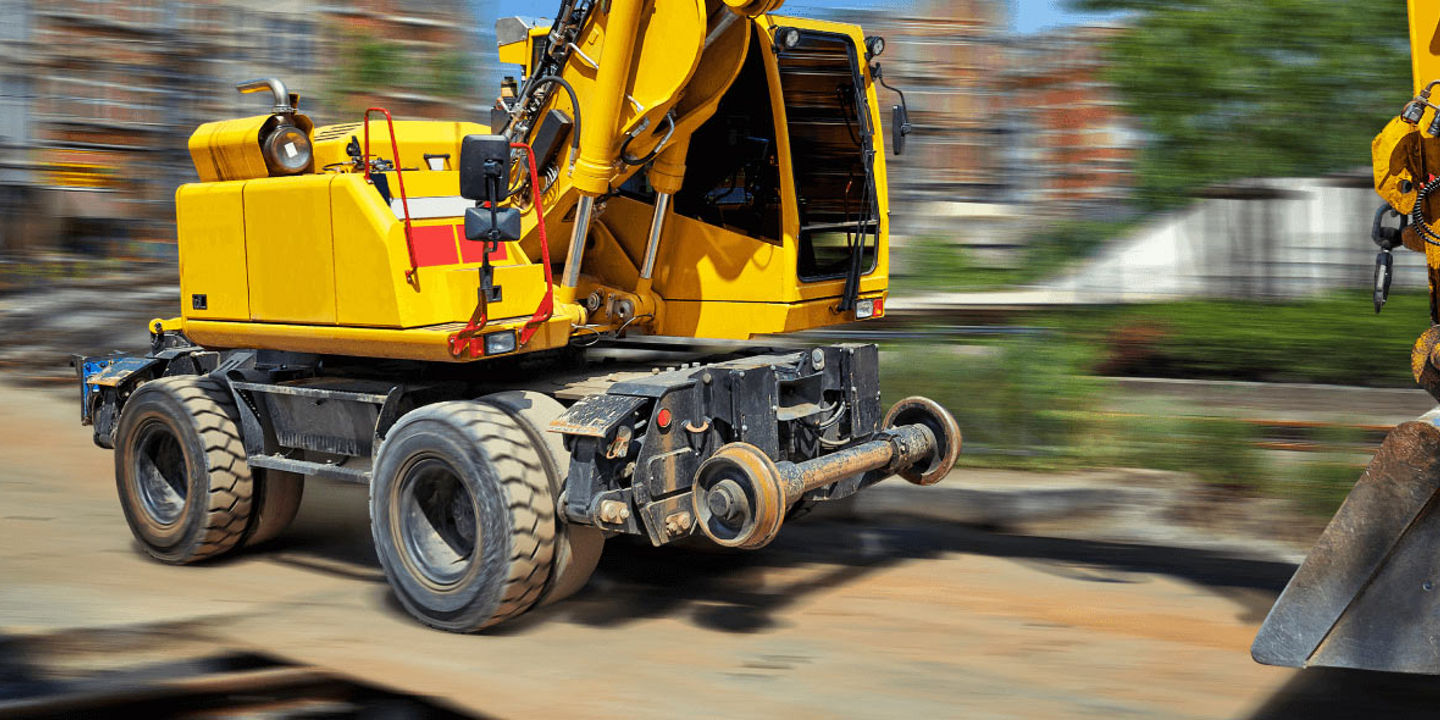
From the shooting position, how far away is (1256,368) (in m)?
8.59

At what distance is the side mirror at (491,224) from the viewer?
564 cm

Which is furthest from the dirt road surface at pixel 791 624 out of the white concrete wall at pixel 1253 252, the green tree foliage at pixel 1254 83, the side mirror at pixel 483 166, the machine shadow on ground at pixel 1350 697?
the green tree foliage at pixel 1254 83

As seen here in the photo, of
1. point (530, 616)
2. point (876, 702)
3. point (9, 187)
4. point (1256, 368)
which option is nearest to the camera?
point (876, 702)

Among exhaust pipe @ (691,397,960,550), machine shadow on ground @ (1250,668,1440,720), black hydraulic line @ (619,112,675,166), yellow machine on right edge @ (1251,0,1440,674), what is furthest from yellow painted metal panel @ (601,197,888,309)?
yellow machine on right edge @ (1251,0,1440,674)

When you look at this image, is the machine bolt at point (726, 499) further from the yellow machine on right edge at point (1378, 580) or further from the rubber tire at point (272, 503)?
the rubber tire at point (272, 503)

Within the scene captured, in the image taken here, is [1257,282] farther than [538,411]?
Yes

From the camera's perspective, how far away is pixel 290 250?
642 centimetres

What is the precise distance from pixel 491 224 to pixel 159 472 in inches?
121

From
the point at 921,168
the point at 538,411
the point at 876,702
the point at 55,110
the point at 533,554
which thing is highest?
the point at 55,110

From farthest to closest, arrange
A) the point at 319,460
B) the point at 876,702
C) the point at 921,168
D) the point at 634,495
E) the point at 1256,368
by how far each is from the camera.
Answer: the point at 921,168 < the point at 1256,368 < the point at 319,460 < the point at 634,495 < the point at 876,702

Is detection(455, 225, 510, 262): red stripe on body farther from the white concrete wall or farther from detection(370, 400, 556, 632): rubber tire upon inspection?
the white concrete wall

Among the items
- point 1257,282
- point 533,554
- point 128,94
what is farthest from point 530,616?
point 128,94

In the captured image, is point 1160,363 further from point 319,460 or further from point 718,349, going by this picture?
point 319,460

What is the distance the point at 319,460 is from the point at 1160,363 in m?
5.37
